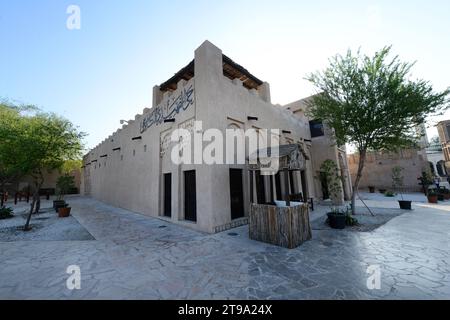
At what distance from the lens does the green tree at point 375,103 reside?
26.7ft

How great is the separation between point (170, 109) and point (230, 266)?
8.38m

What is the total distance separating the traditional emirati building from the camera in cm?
759

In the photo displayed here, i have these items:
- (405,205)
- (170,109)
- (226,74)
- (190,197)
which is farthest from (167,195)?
(405,205)

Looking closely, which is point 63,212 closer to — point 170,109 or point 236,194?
point 170,109

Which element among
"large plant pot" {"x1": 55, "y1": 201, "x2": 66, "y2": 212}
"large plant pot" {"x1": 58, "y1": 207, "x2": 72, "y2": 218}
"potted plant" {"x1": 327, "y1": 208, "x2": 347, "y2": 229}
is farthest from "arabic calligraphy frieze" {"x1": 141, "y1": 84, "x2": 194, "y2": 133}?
"large plant pot" {"x1": 55, "y1": 201, "x2": 66, "y2": 212}

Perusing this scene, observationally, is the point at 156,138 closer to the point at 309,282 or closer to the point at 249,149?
the point at 249,149

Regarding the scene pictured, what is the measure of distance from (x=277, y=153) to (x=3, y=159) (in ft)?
55.9

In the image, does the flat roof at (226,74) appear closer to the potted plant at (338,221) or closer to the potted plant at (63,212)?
the potted plant at (338,221)

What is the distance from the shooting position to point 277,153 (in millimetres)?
6703

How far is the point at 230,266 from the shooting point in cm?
439

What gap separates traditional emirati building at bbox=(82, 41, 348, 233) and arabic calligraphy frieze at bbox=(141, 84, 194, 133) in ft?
0.16
